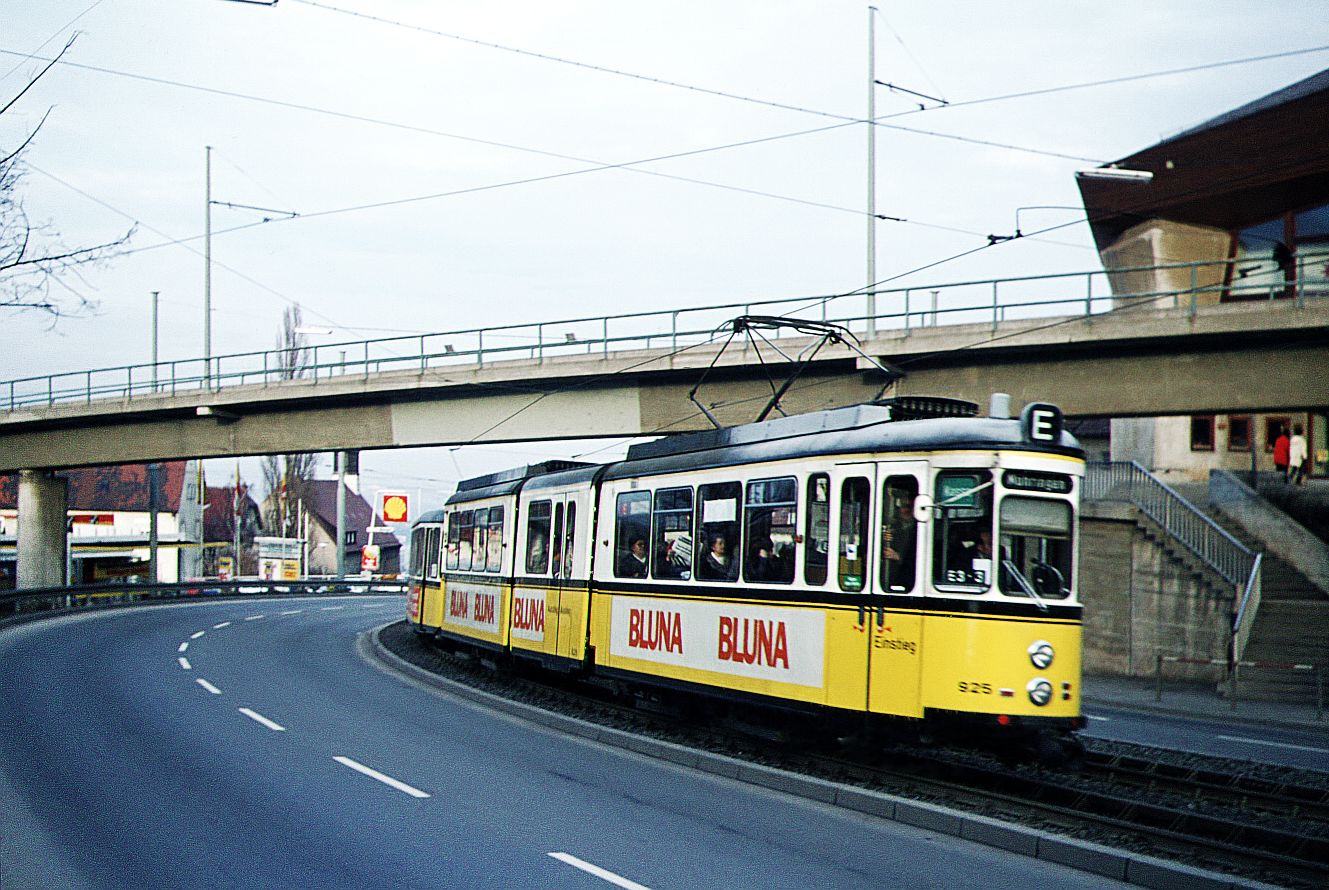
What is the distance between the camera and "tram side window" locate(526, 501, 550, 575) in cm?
1933

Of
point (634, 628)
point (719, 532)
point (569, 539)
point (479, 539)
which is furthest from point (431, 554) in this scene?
point (719, 532)

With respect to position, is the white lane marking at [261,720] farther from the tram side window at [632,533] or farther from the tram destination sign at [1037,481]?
the tram destination sign at [1037,481]

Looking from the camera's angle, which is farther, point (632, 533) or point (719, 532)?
point (632, 533)

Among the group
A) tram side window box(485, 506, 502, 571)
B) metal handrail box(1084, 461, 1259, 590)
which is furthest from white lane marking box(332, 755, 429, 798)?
metal handrail box(1084, 461, 1259, 590)

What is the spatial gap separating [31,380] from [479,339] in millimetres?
17664

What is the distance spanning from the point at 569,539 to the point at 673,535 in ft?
11.2

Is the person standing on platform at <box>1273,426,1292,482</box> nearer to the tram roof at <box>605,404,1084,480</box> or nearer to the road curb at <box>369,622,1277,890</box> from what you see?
the tram roof at <box>605,404,1084,480</box>

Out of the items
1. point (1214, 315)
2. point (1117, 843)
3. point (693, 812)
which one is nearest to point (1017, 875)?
point (1117, 843)

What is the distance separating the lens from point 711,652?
46.9 feet

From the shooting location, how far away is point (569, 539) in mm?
18375

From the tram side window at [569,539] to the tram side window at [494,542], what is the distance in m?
3.26

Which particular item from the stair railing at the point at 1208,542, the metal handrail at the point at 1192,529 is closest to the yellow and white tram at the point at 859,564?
the stair railing at the point at 1208,542

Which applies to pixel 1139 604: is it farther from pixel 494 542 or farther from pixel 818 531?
pixel 818 531

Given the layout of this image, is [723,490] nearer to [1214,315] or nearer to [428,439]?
[1214,315]
